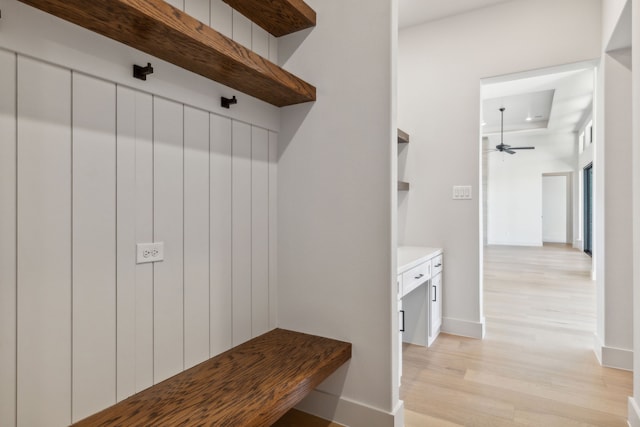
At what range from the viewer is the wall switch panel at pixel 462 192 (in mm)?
2928

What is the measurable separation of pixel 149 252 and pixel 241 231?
473mm

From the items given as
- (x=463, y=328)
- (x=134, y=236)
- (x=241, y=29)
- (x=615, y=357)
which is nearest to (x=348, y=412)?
(x=134, y=236)

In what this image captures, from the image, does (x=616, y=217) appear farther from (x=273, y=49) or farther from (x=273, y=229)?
(x=273, y=49)

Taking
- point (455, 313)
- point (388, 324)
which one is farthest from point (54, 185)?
point (455, 313)

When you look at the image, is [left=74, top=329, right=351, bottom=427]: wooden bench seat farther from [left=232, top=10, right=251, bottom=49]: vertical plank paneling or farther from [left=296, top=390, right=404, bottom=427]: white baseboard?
[left=232, top=10, right=251, bottom=49]: vertical plank paneling

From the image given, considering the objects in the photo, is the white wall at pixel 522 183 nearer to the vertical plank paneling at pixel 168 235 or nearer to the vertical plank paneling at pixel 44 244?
the vertical plank paneling at pixel 168 235

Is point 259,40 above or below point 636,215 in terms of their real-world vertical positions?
above

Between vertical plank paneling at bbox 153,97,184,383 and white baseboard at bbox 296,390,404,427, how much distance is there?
73cm

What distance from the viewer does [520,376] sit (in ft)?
7.25

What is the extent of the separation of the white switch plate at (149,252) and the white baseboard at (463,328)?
8.39 feet

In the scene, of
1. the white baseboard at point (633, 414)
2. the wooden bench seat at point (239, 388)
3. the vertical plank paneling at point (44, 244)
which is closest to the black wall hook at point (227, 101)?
the vertical plank paneling at point (44, 244)

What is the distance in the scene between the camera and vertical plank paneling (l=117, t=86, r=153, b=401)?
46.0 inches

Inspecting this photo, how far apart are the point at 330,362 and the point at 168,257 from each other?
809mm

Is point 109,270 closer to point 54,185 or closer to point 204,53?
point 54,185
